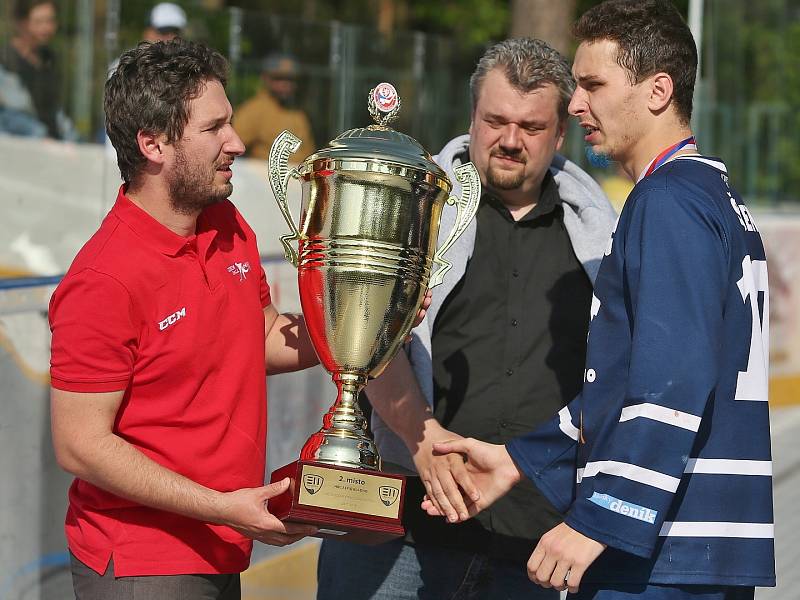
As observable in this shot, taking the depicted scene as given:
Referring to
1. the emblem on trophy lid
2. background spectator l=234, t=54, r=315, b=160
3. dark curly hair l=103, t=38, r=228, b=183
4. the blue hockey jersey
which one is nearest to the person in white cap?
background spectator l=234, t=54, r=315, b=160

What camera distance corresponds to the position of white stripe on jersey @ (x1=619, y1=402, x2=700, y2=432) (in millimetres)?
2473

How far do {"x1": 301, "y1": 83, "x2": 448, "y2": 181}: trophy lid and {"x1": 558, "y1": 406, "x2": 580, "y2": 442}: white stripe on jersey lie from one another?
0.64 m

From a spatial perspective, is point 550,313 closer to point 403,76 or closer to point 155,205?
point 155,205

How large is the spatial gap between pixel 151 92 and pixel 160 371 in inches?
24.9

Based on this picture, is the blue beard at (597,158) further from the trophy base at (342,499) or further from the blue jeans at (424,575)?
the blue jeans at (424,575)

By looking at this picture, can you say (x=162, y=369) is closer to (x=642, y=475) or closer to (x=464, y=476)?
(x=464, y=476)

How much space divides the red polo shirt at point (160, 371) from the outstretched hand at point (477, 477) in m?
0.49

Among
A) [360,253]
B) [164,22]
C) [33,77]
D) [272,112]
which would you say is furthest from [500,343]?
[272,112]

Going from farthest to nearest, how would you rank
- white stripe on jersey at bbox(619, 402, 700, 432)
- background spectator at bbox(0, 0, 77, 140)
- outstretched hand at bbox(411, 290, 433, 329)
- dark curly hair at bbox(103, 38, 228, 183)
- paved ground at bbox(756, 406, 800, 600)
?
background spectator at bbox(0, 0, 77, 140) < paved ground at bbox(756, 406, 800, 600) < outstretched hand at bbox(411, 290, 433, 329) < dark curly hair at bbox(103, 38, 228, 183) < white stripe on jersey at bbox(619, 402, 700, 432)

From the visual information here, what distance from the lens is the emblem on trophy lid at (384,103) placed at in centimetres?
311

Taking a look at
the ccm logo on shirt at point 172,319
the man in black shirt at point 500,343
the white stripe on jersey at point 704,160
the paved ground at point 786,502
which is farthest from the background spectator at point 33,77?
the white stripe on jersey at point 704,160

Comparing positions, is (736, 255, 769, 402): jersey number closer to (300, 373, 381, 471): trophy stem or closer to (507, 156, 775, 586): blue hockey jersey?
(507, 156, 775, 586): blue hockey jersey

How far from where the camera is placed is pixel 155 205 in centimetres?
292

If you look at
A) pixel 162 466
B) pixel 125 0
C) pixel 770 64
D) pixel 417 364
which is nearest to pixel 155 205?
pixel 162 466
